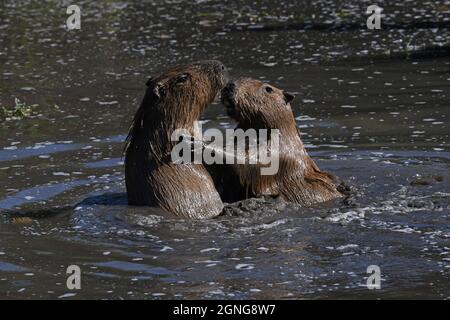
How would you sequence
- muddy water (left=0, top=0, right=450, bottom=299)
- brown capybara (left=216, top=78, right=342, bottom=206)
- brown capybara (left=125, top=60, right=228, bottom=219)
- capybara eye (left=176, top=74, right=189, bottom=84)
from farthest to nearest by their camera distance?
brown capybara (left=216, top=78, right=342, bottom=206) < capybara eye (left=176, top=74, right=189, bottom=84) < brown capybara (left=125, top=60, right=228, bottom=219) < muddy water (left=0, top=0, right=450, bottom=299)

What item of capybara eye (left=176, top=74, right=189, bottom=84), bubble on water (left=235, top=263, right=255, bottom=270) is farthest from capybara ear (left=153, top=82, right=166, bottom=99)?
bubble on water (left=235, top=263, right=255, bottom=270)

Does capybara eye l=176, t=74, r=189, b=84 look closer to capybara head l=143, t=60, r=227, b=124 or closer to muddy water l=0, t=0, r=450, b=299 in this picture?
capybara head l=143, t=60, r=227, b=124

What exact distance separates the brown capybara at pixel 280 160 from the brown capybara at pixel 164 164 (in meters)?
0.36

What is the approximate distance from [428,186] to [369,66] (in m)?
5.15

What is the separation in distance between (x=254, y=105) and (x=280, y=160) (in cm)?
50

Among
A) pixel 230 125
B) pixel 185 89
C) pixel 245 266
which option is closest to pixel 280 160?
pixel 185 89

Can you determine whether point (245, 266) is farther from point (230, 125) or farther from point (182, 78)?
point (230, 125)

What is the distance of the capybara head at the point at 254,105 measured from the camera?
8.62 m

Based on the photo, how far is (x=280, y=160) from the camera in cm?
856

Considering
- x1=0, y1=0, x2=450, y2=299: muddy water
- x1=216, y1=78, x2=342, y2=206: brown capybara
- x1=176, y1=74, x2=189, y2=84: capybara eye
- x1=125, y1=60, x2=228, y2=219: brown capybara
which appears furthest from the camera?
x1=216, y1=78, x2=342, y2=206: brown capybara

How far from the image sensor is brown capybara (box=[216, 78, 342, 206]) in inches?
336

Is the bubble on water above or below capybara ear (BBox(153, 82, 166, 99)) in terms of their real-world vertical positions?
below
